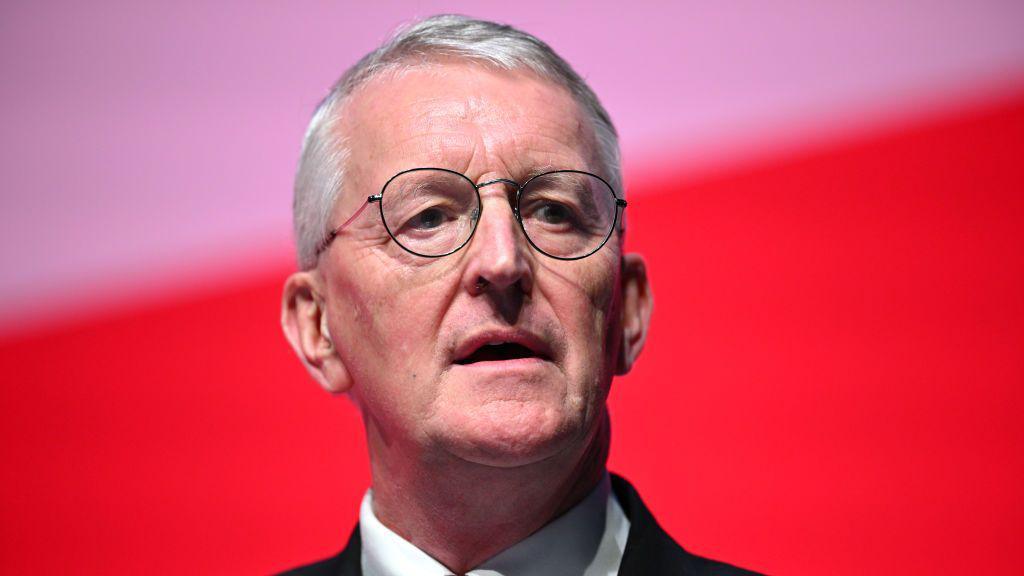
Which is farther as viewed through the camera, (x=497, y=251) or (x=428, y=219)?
(x=428, y=219)

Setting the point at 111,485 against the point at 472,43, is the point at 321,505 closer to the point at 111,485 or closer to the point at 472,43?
the point at 111,485

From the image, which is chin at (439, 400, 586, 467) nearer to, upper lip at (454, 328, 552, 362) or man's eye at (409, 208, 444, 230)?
upper lip at (454, 328, 552, 362)

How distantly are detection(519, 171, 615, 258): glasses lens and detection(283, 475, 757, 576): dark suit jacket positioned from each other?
480 mm

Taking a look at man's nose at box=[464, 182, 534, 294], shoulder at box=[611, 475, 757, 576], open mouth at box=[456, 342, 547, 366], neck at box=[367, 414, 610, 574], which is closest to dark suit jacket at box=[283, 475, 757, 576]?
shoulder at box=[611, 475, 757, 576]

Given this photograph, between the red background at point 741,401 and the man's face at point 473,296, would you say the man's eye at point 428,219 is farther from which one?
the red background at point 741,401

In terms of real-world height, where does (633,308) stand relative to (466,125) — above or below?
below

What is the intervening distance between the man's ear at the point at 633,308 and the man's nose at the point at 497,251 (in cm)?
35

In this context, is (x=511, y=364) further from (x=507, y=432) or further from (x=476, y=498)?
(x=476, y=498)

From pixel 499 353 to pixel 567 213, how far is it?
0.26 m

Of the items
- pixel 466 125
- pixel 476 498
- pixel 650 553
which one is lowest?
pixel 650 553

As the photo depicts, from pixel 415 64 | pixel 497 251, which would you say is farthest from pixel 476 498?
pixel 415 64

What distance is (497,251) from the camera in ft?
5.24

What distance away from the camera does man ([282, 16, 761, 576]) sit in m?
1.61

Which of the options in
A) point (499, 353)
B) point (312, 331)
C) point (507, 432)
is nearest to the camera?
point (507, 432)
